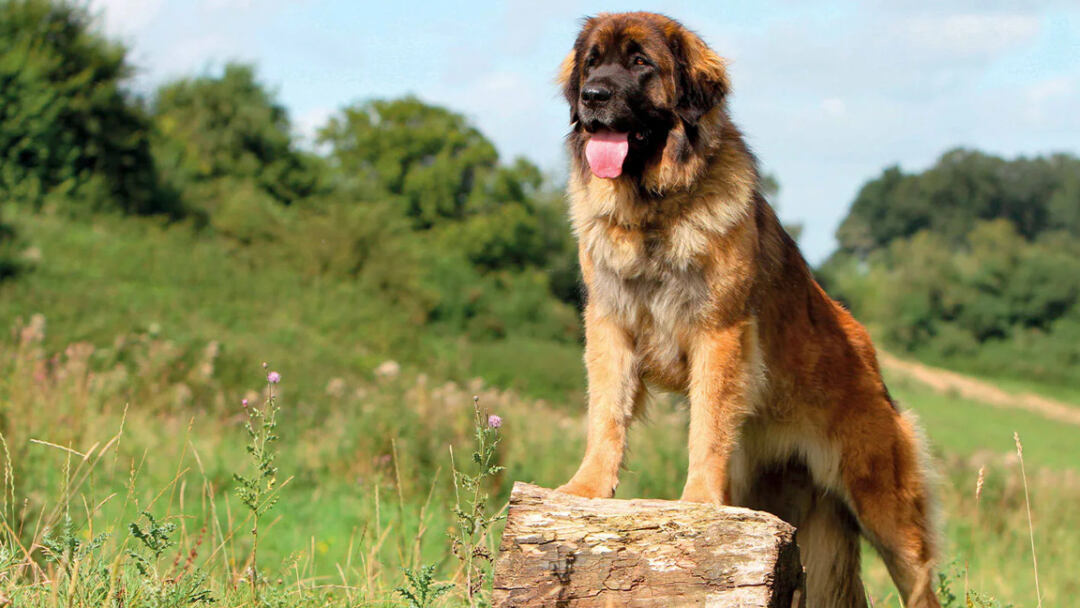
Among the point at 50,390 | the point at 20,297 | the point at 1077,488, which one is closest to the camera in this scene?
the point at 50,390

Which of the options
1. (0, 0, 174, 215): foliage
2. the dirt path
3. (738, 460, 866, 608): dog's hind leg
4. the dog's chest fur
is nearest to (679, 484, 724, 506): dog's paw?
the dog's chest fur

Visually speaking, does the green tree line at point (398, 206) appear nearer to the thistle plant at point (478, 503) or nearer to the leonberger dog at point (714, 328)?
the leonberger dog at point (714, 328)

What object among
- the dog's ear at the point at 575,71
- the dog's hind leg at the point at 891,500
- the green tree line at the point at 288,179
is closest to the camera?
the dog's ear at the point at 575,71

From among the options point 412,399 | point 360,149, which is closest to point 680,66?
point 412,399

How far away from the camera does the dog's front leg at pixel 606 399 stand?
12.6ft

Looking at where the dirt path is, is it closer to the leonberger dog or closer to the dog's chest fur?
the leonberger dog

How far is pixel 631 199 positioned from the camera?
409 cm

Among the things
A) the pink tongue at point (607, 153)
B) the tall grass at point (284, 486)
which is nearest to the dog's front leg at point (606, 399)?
the tall grass at point (284, 486)

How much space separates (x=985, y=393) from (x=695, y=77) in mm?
55240

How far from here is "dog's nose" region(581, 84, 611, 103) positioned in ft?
12.9

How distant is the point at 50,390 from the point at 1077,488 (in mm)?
18003

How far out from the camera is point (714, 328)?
392 centimetres

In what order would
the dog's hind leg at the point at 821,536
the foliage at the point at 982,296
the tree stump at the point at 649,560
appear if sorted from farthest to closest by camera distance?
the foliage at the point at 982,296
the dog's hind leg at the point at 821,536
the tree stump at the point at 649,560

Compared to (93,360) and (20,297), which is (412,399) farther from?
(20,297)
